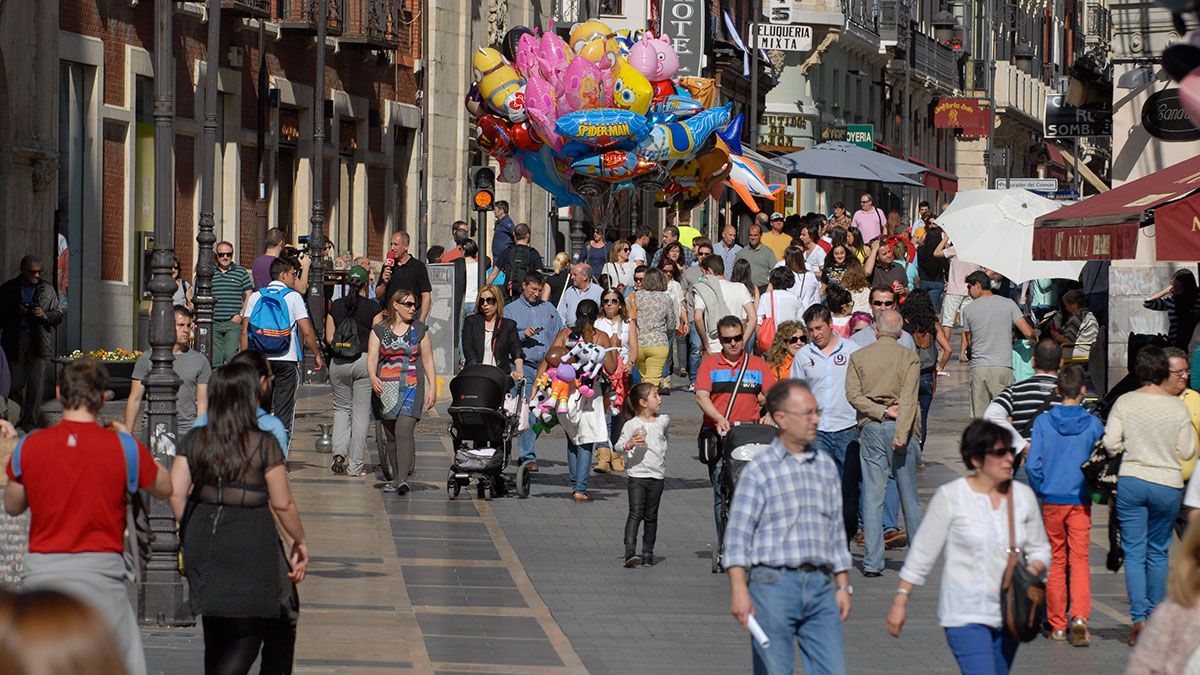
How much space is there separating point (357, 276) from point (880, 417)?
40.0 ft

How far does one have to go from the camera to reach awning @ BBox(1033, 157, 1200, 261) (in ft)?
52.5

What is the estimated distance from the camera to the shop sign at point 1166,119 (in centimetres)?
2212

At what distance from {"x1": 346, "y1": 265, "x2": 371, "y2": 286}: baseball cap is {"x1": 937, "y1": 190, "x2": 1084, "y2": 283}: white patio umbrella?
20.6 feet

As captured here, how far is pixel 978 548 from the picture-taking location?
8.81 m

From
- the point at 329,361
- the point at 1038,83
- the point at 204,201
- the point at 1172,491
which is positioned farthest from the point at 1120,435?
the point at 1038,83

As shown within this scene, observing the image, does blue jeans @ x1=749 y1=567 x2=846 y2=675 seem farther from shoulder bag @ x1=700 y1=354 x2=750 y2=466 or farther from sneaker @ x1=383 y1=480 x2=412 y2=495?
sneaker @ x1=383 y1=480 x2=412 y2=495

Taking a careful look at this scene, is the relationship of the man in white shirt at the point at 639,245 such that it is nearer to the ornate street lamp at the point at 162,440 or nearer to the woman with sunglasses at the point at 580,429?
the woman with sunglasses at the point at 580,429

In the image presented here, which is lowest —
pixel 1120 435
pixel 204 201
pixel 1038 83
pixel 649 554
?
pixel 649 554

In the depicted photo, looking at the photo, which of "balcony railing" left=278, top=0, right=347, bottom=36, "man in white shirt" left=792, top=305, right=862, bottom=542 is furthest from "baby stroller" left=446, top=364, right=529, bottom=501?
"balcony railing" left=278, top=0, right=347, bottom=36

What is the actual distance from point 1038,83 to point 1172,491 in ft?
292

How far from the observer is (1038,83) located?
99.0 meters

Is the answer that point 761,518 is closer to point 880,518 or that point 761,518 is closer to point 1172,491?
point 1172,491

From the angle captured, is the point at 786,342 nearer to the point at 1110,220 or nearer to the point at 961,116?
the point at 1110,220

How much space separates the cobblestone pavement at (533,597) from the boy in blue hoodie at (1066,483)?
0.22 m
